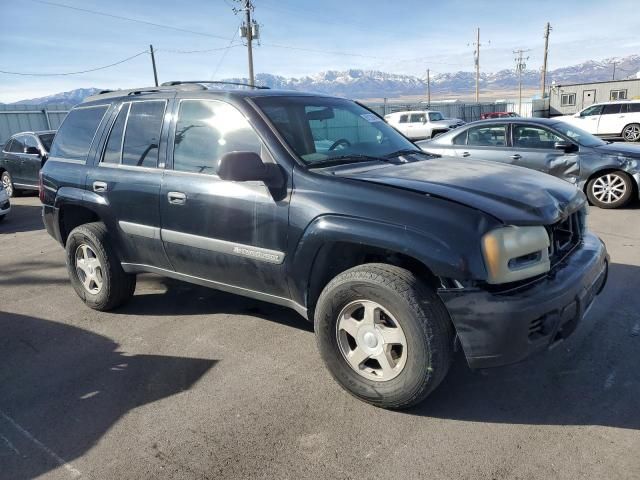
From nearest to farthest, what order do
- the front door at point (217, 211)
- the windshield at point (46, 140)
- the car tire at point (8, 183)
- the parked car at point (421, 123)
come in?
the front door at point (217, 211) < the windshield at point (46, 140) < the car tire at point (8, 183) < the parked car at point (421, 123)

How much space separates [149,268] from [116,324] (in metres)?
0.62

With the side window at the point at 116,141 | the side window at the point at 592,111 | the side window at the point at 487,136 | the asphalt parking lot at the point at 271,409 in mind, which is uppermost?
the side window at the point at 592,111

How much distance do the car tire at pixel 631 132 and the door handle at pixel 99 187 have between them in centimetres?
2272

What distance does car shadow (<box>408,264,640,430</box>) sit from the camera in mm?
2734

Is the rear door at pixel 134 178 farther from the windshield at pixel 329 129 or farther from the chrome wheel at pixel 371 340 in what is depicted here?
the chrome wheel at pixel 371 340

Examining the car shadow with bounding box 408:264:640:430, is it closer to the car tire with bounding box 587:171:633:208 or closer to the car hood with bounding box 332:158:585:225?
the car hood with bounding box 332:158:585:225

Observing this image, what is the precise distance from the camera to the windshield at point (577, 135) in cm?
804

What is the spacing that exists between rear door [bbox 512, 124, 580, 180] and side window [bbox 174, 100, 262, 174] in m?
6.16

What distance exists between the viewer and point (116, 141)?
4.13 metres

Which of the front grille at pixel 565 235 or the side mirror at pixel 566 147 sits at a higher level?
the side mirror at pixel 566 147

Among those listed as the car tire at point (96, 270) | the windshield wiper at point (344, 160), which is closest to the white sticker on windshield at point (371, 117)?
the windshield wiper at point (344, 160)

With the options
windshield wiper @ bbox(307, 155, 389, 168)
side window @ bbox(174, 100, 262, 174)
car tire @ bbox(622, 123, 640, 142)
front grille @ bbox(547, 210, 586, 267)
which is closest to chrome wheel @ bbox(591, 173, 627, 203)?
front grille @ bbox(547, 210, 586, 267)

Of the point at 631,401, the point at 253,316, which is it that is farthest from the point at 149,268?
the point at 631,401

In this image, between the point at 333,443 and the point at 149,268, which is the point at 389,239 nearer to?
the point at 333,443
